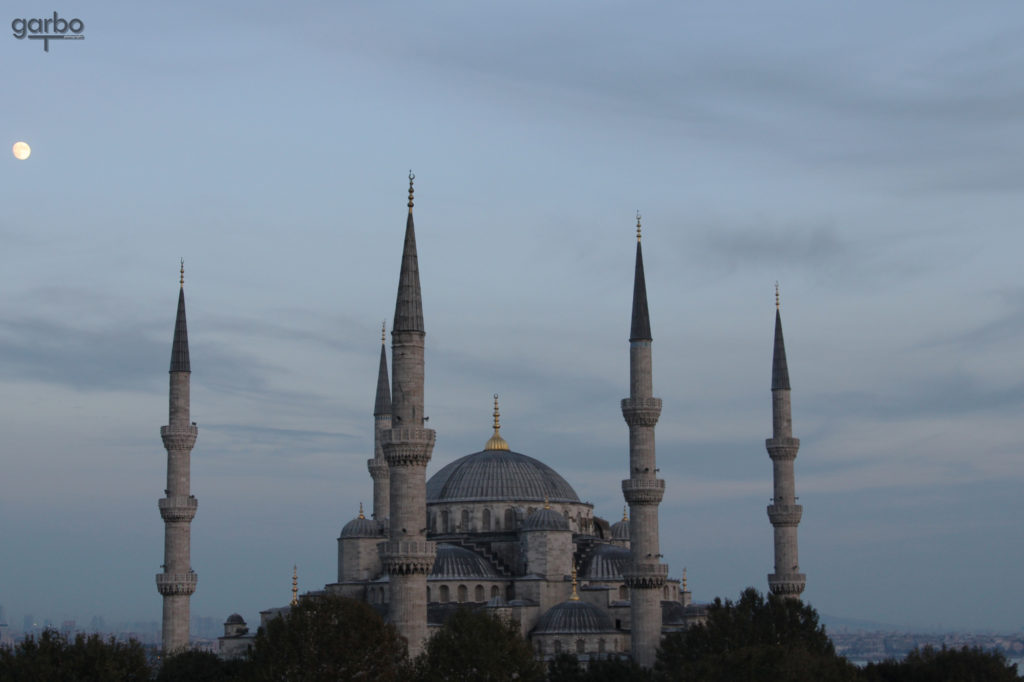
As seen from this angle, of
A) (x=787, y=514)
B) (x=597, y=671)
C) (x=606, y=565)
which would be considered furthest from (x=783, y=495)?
(x=597, y=671)

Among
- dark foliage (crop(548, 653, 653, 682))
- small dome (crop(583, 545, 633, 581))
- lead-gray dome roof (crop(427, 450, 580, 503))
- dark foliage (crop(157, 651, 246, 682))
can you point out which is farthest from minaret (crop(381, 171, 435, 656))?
lead-gray dome roof (crop(427, 450, 580, 503))

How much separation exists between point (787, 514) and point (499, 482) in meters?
14.9

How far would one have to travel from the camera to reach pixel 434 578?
203 ft

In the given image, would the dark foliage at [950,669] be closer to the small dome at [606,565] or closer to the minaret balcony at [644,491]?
the minaret balcony at [644,491]

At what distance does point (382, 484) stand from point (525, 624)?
976cm

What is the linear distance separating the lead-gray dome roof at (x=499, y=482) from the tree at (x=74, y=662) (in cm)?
2411

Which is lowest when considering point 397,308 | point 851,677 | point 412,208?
point 851,677

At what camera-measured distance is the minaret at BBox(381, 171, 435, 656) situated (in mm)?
44312

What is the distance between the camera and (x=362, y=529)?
6419 cm

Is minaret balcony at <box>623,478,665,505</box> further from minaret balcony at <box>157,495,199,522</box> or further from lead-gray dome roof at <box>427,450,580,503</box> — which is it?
minaret balcony at <box>157,495,199,522</box>

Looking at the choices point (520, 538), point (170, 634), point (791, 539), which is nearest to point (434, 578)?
point (520, 538)

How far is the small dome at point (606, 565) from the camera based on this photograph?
2477 inches

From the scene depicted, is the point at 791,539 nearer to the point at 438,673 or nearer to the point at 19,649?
the point at 438,673

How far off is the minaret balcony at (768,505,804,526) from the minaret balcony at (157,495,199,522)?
2343 centimetres
